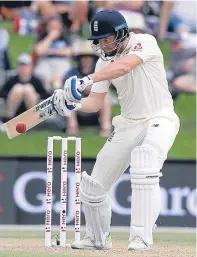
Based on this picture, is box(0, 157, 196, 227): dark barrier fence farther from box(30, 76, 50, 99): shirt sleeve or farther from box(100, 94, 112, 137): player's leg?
box(30, 76, 50, 99): shirt sleeve

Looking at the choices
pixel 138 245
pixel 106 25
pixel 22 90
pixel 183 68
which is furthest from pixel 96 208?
pixel 183 68

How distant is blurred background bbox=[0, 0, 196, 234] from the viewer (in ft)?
32.7

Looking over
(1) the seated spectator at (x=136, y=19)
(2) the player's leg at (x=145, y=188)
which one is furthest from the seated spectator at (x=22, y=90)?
(2) the player's leg at (x=145, y=188)

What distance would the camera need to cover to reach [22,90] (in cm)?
1052

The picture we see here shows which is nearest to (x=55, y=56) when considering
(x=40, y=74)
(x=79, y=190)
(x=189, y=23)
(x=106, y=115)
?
(x=40, y=74)

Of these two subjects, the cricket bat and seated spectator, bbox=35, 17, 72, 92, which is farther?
seated spectator, bbox=35, 17, 72, 92

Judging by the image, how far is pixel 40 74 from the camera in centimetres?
1067

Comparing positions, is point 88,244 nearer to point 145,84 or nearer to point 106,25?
point 145,84

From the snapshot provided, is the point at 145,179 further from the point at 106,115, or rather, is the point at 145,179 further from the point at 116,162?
the point at 106,115

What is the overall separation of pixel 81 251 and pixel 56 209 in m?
4.19

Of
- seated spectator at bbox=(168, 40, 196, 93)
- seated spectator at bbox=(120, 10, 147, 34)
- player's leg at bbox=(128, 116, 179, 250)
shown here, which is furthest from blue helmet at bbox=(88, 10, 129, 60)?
seated spectator at bbox=(120, 10, 147, 34)

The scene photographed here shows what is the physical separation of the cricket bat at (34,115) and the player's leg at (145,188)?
0.63 m

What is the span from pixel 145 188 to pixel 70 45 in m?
5.51

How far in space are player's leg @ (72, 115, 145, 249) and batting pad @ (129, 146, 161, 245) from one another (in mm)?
322
